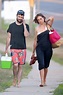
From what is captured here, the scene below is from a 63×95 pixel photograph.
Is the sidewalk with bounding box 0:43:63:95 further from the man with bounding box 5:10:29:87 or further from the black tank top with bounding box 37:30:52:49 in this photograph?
the black tank top with bounding box 37:30:52:49

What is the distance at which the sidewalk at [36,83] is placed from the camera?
37.2 ft

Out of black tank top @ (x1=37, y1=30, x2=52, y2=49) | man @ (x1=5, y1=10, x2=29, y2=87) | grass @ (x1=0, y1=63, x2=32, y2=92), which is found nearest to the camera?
man @ (x1=5, y1=10, x2=29, y2=87)

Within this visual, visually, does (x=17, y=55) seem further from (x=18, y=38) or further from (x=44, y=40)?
(x=44, y=40)

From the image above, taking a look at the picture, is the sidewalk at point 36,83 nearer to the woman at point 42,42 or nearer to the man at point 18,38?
the woman at point 42,42

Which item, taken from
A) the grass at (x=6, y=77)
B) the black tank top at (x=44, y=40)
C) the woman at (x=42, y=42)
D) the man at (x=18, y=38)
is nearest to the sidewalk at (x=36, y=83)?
the grass at (x=6, y=77)

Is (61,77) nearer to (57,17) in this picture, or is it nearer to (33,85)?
(33,85)

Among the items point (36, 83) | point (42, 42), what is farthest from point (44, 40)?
point (36, 83)

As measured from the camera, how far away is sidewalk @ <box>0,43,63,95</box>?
11.4m

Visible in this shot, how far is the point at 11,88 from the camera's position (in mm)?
12086

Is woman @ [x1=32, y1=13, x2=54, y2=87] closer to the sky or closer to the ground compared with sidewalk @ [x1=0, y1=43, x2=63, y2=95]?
closer to the sky

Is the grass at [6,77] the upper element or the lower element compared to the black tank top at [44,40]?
lower

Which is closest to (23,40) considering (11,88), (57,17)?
(11,88)

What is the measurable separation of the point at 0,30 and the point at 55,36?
19.9 metres

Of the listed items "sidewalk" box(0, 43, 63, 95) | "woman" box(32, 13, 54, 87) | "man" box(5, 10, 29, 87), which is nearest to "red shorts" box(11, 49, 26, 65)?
"man" box(5, 10, 29, 87)
